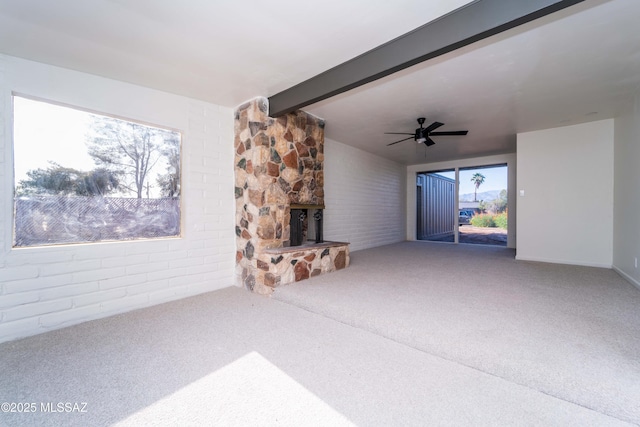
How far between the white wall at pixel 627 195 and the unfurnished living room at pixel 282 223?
0.05 meters

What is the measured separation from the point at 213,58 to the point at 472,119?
12.9ft

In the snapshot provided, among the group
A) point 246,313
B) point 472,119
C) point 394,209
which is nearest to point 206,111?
point 246,313

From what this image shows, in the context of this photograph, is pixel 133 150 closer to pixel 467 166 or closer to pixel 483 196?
pixel 467 166

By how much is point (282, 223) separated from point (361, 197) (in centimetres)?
316

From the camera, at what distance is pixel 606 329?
2.10 meters

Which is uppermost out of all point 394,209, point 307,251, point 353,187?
point 353,187

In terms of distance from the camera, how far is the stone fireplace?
11.2ft

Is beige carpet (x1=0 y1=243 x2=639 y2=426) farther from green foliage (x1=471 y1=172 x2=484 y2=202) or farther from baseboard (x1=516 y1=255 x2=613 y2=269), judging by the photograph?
green foliage (x1=471 y1=172 x2=484 y2=202)

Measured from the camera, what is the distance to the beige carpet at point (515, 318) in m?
1.57

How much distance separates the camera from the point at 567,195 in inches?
183

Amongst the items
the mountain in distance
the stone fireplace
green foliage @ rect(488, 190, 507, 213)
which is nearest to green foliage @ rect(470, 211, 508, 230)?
green foliage @ rect(488, 190, 507, 213)

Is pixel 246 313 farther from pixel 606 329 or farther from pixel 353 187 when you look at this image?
pixel 353 187

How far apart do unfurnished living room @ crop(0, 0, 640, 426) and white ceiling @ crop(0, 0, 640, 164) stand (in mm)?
22

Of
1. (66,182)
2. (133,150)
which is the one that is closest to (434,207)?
(133,150)
